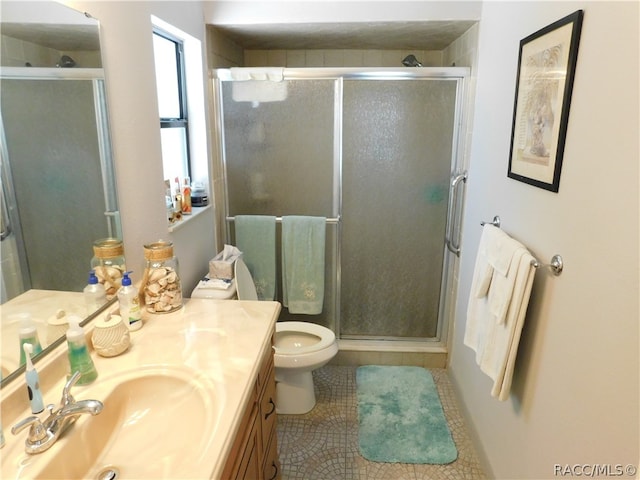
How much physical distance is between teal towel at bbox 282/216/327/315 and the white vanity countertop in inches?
37.4

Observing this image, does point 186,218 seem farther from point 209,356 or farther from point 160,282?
point 209,356

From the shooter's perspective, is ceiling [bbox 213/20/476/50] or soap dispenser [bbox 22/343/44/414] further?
ceiling [bbox 213/20/476/50]

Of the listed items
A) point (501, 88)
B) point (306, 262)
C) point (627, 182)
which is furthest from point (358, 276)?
point (627, 182)

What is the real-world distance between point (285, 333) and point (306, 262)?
1.46ft

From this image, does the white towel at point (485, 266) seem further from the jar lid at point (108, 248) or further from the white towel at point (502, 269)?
the jar lid at point (108, 248)

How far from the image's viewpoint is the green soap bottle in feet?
3.61

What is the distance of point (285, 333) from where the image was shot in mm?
2461

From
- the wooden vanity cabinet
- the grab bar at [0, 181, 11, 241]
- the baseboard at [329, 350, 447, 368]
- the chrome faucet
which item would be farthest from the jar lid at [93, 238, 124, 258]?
the baseboard at [329, 350, 447, 368]

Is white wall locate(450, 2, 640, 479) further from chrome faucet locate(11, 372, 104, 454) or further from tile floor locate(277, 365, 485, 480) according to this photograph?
chrome faucet locate(11, 372, 104, 454)

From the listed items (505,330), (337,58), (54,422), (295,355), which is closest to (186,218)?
(295,355)

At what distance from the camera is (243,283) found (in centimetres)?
230

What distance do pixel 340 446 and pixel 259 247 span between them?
1202 millimetres

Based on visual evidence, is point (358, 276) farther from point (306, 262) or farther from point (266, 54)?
point (266, 54)

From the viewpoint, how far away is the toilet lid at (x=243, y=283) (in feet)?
7.28
